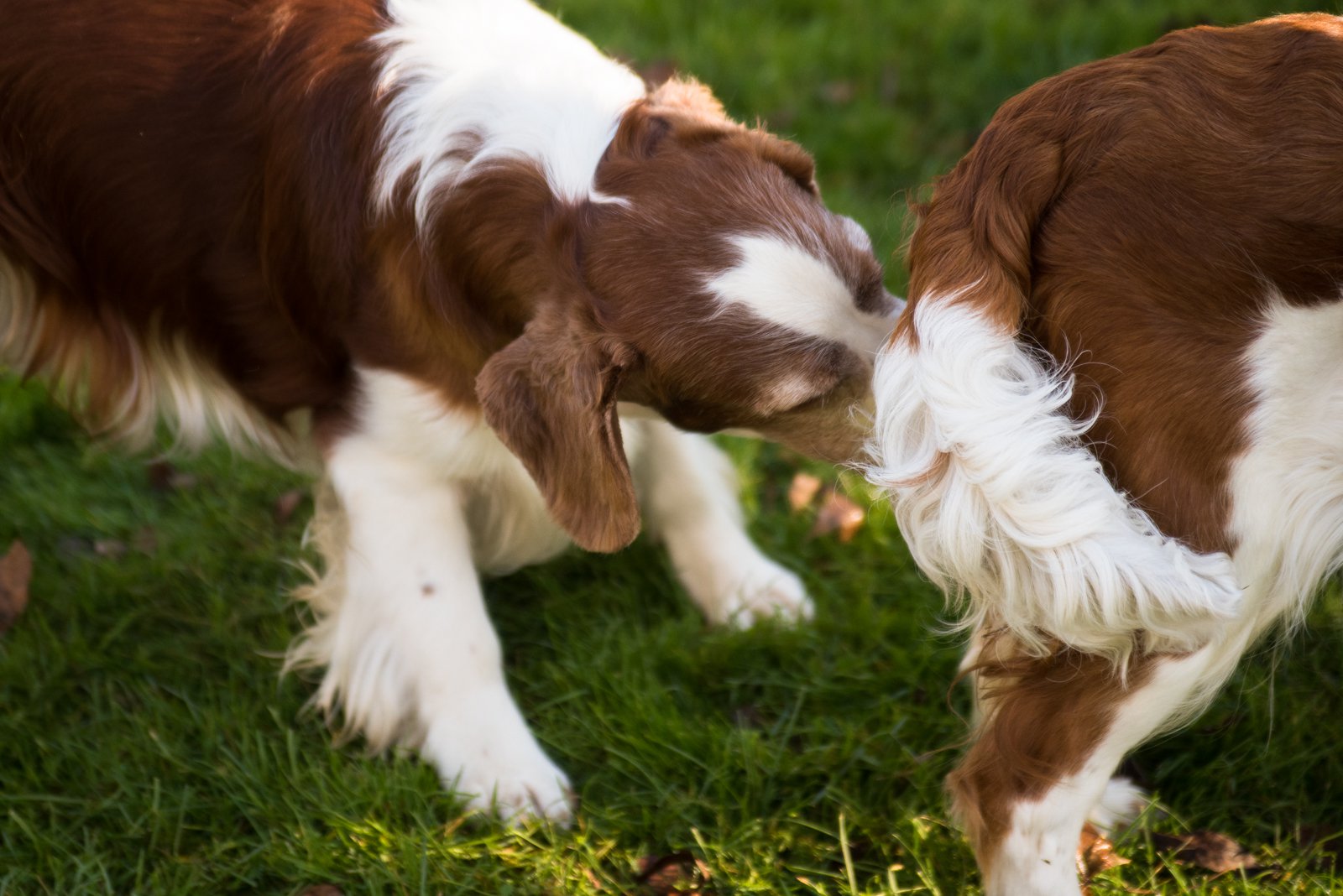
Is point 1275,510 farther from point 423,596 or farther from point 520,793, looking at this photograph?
point 423,596

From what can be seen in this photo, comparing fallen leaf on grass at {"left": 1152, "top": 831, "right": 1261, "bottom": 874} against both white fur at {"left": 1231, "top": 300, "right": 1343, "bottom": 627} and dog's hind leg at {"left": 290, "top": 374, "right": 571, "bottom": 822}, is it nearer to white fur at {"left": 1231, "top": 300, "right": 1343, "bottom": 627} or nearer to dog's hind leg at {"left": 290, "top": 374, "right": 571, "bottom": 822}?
white fur at {"left": 1231, "top": 300, "right": 1343, "bottom": 627}

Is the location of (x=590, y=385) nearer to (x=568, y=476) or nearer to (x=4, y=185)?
(x=568, y=476)

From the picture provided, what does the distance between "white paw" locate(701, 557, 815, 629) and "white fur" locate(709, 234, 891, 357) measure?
2.73 feet

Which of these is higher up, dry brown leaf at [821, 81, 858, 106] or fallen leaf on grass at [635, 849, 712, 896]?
dry brown leaf at [821, 81, 858, 106]

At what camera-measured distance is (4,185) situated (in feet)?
8.39

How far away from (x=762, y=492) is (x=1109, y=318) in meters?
1.63

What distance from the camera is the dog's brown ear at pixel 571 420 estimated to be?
218 centimetres

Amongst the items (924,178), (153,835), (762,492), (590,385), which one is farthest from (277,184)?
(924,178)

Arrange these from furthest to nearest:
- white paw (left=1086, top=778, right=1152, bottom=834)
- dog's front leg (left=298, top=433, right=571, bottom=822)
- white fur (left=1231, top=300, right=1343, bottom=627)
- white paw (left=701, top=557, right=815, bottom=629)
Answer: white paw (left=701, top=557, right=815, bottom=629) → dog's front leg (left=298, top=433, right=571, bottom=822) → white paw (left=1086, top=778, right=1152, bottom=834) → white fur (left=1231, top=300, right=1343, bottom=627)

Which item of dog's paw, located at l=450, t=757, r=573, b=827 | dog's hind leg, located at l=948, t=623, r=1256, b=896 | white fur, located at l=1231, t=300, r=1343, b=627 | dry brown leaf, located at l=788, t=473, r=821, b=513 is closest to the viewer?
white fur, located at l=1231, t=300, r=1343, b=627

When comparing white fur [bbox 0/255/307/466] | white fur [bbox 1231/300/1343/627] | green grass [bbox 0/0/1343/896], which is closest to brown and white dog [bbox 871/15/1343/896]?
white fur [bbox 1231/300/1343/627]

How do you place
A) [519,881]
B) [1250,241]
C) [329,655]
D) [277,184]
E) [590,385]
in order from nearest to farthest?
1. [1250,241]
2. [590,385]
3. [519,881]
4. [277,184]
5. [329,655]

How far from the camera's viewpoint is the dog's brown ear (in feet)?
7.14

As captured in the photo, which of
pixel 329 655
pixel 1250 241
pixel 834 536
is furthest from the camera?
pixel 834 536
